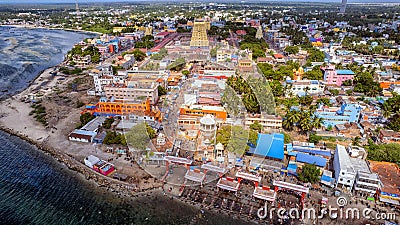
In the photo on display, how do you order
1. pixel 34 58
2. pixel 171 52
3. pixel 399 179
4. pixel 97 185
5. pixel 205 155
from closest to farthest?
pixel 399 179 → pixel 97 185 → pixel 205 155 → pixel 171 52 → pixel 34 58

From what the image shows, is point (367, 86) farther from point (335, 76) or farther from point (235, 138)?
point (235, 138)

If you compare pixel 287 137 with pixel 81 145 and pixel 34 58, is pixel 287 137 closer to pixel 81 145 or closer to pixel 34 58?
pixel 81 145

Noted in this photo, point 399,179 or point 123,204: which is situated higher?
point 399,179

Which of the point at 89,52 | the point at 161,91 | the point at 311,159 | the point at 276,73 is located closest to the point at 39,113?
the point at 161,91

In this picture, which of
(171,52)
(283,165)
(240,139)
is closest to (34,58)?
(171,52)

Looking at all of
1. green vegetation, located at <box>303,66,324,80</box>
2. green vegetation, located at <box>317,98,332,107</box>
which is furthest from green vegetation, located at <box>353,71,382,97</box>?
green vegetation, located at <box>317,98,332,107</box>

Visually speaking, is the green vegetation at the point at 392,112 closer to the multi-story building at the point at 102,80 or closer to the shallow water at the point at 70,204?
the shallow water at the point at 70,204
